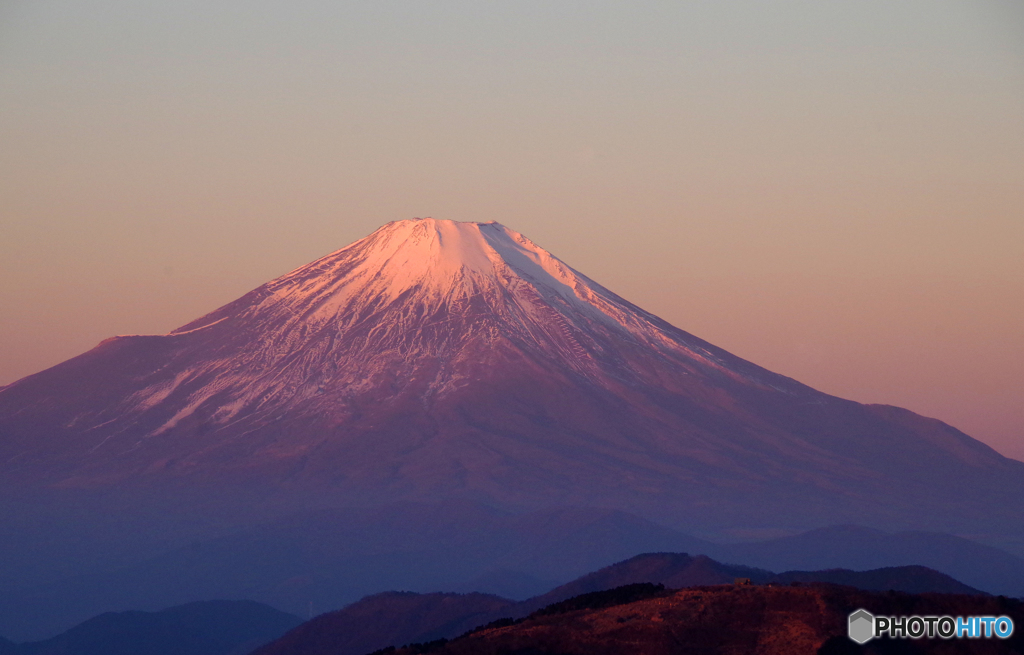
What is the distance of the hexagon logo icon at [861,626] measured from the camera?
34.5 meters

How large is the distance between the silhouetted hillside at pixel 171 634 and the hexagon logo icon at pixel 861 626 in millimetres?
73725

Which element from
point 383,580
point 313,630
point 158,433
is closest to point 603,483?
point 383,580

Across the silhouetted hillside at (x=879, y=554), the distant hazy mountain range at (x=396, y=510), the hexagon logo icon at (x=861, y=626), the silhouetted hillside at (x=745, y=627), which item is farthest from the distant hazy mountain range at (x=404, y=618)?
the silhouetted hillside at (x=879, y=554)

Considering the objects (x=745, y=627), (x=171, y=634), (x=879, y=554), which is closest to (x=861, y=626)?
(x=745, y=627)

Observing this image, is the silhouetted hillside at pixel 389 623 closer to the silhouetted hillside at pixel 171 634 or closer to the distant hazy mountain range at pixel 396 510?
the silhouetted hillside at pixel 171 634

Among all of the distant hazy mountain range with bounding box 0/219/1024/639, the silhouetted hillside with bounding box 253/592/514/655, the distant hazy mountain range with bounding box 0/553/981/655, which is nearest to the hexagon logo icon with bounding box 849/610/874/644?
the distant hazy mountain range with bounding box 0/553/981/655

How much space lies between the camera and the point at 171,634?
106562 millimetres

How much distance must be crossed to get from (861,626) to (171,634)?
268ft

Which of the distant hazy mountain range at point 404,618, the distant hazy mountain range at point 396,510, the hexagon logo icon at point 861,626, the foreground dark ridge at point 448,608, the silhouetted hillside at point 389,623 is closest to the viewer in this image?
the hexagon logo icon at point 861,626

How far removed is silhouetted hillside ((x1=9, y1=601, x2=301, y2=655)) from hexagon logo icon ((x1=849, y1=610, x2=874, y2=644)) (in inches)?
2903

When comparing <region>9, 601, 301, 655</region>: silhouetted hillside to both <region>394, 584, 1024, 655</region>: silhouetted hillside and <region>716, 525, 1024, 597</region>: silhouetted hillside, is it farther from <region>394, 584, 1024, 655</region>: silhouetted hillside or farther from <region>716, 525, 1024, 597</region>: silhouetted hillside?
<region>394, 584, 1024, 655</region>: silhouetted hillside

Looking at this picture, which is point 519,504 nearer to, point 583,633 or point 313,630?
point 313,630

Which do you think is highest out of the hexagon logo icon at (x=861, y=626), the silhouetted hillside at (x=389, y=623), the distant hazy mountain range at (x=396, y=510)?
the distant hazy mountain range at (x=396, y=510)

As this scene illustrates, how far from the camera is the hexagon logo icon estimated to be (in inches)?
1357
